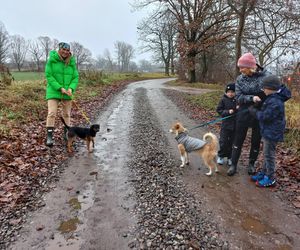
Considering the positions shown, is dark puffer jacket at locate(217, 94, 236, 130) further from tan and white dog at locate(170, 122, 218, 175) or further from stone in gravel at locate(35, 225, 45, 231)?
stone in gravel at locate(35, 225, 45, 231)

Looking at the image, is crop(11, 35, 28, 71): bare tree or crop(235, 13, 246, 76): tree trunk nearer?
crop(235, 13, 246, 76): tree trunk

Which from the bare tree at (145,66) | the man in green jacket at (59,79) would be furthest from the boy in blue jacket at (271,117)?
the bare tree at (145,66)

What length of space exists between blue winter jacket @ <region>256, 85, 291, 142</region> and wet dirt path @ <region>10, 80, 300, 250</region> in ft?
3.42

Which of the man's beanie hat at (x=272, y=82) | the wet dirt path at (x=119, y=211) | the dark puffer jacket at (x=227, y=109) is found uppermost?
the man's beanie hat at (x=272, y=82)

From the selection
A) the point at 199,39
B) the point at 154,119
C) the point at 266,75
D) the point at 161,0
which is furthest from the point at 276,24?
the point at 266,75

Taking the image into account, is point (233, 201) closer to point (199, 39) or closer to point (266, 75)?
point (266, 75)

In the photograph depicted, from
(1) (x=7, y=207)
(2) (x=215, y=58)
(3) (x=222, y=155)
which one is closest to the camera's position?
(1) (x=7, y=207)

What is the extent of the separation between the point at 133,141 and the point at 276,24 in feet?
57.2

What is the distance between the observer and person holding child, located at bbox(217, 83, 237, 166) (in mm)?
5117

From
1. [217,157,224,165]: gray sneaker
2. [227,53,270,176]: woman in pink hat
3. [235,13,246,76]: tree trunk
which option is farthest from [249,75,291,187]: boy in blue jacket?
[235,13,246,76]: tree trunk

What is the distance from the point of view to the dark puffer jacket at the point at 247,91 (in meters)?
4.47

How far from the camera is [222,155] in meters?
5.45

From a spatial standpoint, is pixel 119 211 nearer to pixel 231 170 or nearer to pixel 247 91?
pixel 231 170

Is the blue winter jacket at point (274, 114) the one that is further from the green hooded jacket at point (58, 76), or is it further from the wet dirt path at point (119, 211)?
the green hooded jacket at point (58, 76)
